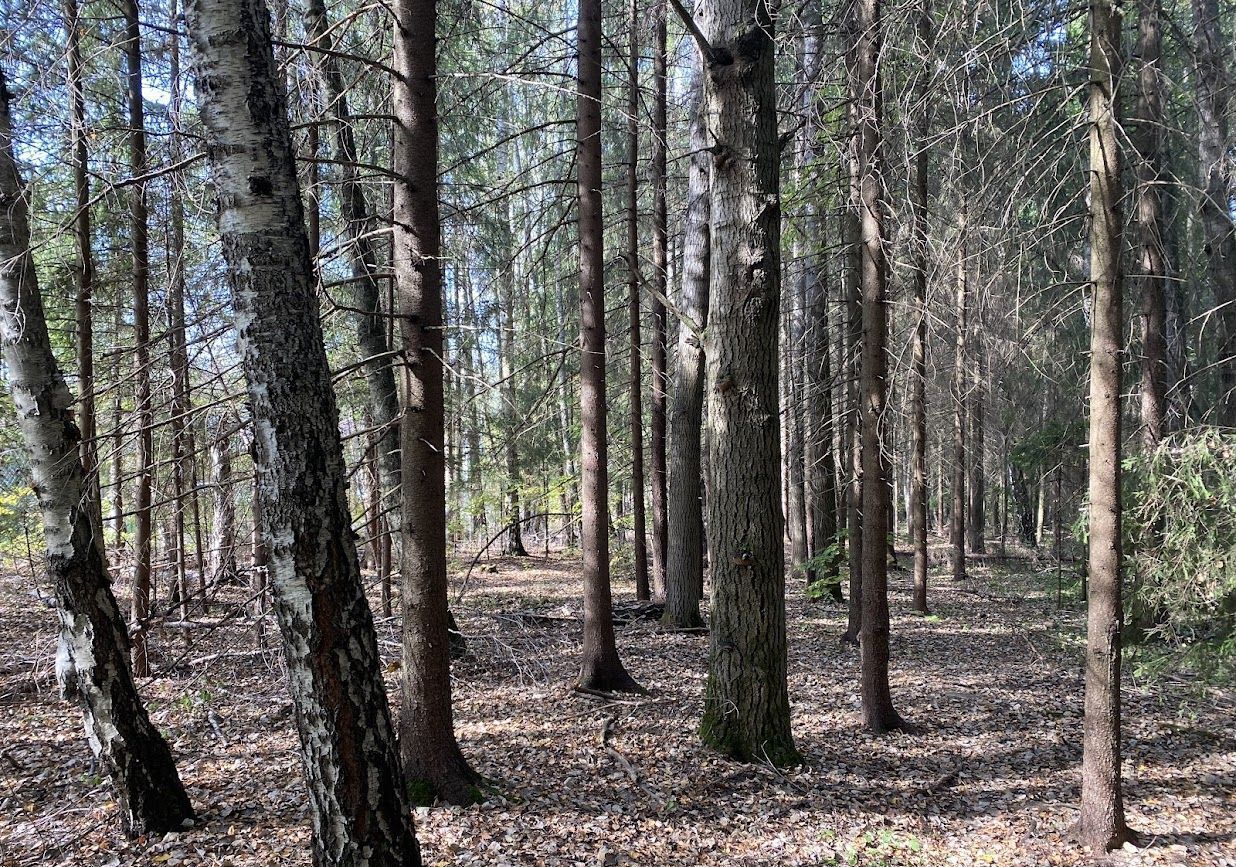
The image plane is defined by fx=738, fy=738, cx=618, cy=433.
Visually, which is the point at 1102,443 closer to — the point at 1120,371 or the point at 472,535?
the point at 1120,371

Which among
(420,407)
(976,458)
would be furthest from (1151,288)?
(976,458)

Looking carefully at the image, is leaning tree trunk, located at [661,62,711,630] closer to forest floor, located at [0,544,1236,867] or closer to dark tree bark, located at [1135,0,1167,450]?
forest floor, located at [0,544,1236,867]

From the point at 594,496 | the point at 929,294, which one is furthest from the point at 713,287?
the point at 594,496

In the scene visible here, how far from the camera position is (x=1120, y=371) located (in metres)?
4.30

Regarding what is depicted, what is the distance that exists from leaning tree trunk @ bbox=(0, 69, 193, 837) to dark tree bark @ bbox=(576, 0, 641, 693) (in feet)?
12.1

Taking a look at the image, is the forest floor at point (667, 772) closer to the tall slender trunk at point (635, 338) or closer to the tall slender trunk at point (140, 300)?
the tall slender trunk at point (140, 300)

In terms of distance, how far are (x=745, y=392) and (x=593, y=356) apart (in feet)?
6.36

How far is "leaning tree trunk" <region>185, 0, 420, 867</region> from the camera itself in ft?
9.48

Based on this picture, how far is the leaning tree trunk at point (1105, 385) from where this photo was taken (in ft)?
13.9

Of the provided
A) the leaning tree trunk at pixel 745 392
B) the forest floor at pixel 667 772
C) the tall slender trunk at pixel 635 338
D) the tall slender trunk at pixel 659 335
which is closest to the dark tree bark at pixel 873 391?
the forest floor at pixel 667 772

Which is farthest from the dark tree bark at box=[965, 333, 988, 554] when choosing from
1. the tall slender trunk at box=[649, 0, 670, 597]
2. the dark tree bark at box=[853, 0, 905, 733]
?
the dark tree bark at box=[853, 0, 905, 733]

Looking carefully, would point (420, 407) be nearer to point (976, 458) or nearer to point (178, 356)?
point (178, 356)

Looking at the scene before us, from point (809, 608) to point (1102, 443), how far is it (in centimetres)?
908

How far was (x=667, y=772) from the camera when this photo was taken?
219 inches
